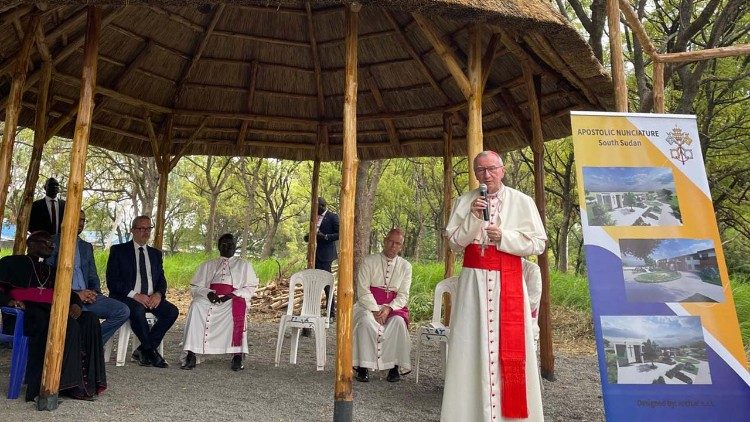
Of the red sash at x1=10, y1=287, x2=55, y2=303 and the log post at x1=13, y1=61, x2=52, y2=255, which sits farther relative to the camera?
the log post at x1=13, y1=61, x2=52, y2=255

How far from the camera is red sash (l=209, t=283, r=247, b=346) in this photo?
6.65 metres

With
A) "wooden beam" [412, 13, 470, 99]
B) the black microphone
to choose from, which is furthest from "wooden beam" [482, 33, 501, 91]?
the black microphone

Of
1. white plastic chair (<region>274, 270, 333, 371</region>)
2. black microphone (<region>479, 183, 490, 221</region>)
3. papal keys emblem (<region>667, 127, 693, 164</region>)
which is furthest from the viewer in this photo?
Result: white plastic chair (<region>274, 270, 333, 371</region>)

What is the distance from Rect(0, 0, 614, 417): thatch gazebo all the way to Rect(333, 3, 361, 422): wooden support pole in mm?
11

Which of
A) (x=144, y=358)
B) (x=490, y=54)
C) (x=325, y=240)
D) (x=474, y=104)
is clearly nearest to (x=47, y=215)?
(x=144, y=358)

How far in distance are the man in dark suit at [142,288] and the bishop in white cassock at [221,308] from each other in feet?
0.95

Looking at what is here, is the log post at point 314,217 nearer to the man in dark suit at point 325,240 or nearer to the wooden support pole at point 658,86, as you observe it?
the man in dark suit at point 325,240

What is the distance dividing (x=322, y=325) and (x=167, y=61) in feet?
15.3

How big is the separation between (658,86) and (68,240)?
5.01 m

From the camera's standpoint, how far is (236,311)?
264 inches

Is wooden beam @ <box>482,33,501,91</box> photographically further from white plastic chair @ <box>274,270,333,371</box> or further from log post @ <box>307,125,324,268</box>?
log post @ <box>307,125,324,268</box>

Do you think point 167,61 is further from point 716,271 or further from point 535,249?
point 716,271

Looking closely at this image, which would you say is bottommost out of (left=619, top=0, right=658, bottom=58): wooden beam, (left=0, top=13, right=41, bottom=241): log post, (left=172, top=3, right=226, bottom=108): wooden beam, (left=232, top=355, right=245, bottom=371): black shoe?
(left=232, top=355, right=245, bottom=371): black shoe

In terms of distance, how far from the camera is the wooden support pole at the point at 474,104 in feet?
17.4
